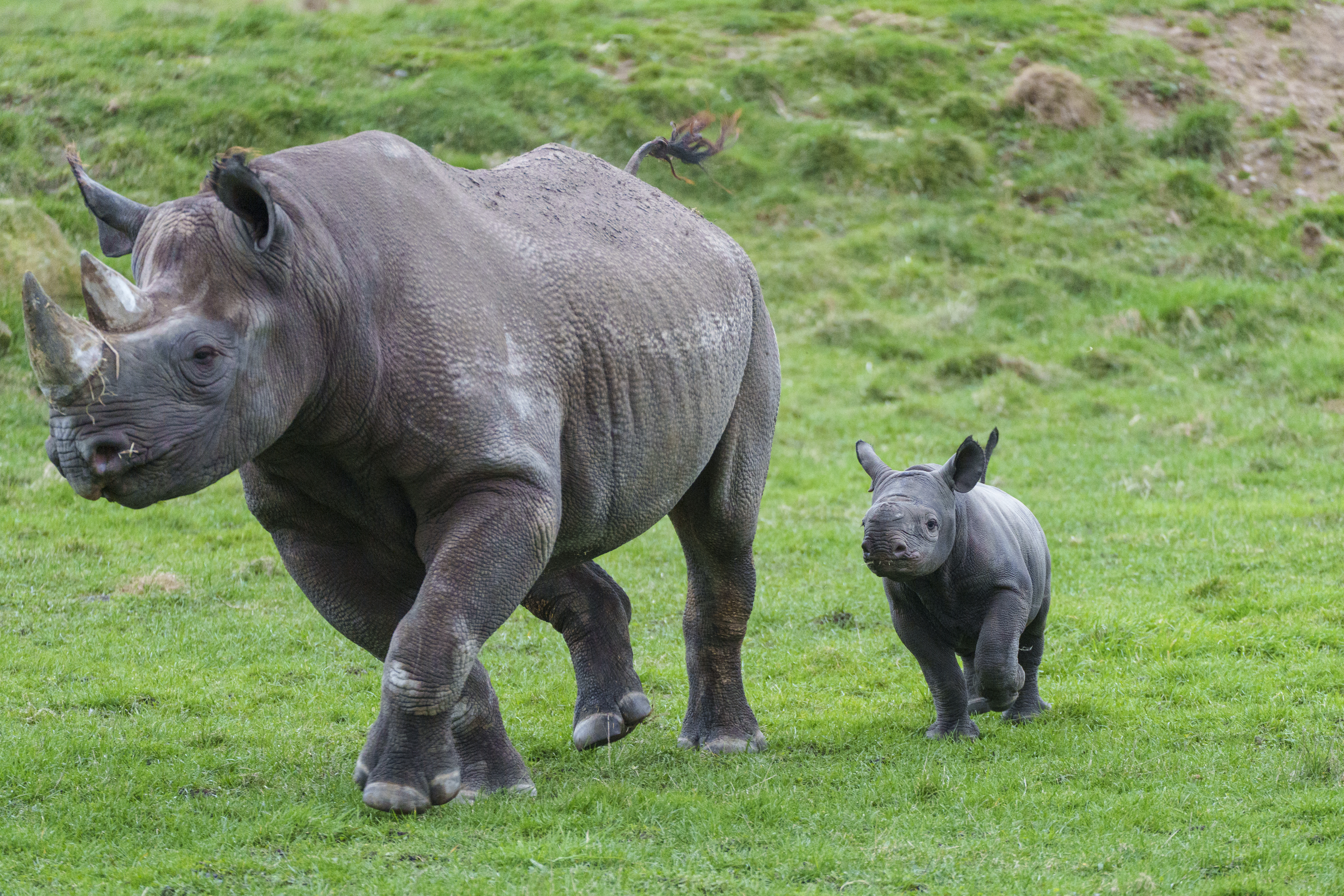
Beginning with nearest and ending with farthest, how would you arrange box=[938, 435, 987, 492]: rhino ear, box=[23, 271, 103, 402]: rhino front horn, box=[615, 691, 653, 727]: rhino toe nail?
1. box=[23, 271, 103, 402]: rhino front horn
2. box=[615, 691, 653, 727]: rhino toe nail
3. box=[938, 435, 987, 492]: rhino ear

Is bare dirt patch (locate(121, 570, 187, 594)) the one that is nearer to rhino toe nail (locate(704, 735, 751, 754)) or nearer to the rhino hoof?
rhino toe nail (locate(704, 735, 751, 754))

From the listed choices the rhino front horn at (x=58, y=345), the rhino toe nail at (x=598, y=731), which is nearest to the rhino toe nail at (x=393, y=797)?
the rhino toe nail at (x=598, y=731)

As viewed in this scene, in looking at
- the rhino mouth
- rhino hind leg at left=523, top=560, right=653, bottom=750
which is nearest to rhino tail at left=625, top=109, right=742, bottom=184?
rhino hind leg at left=523, top=560, right=653, bottom=750

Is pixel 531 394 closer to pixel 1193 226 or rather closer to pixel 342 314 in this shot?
pixel 342 314

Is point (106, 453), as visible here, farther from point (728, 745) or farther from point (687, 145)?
point (687, 145)

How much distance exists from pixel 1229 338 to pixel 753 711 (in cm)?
1010

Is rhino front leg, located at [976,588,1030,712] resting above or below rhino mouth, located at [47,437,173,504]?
below

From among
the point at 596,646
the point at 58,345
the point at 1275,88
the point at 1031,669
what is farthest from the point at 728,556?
the point at 1275,88

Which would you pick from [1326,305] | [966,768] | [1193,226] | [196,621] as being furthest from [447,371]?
[1193,226]

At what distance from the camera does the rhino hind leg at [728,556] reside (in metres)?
7.11

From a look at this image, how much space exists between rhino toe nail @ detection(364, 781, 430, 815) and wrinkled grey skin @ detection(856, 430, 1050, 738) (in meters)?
2.22

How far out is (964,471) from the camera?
7211mm

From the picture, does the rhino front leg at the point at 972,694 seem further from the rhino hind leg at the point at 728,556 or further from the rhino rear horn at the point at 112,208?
the rhino rear horn at the point at 112,208

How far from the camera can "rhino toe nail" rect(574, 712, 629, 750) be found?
6.75 meters
